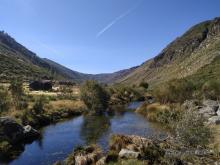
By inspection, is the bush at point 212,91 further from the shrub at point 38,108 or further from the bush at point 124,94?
the shrub at point 38,108

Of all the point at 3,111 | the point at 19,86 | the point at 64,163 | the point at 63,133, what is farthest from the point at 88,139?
the point at 19,86

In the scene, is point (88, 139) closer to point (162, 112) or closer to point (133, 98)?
point (162, 112)

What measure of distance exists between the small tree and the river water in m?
14.1

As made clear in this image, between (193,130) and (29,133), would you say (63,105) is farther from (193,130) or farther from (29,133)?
(193,130)

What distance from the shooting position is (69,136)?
187 feet

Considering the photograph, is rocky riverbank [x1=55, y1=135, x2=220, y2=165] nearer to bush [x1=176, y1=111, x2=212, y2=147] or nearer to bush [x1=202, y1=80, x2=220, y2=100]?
bush [x1=176, y1=111, x2=212, y2=147]

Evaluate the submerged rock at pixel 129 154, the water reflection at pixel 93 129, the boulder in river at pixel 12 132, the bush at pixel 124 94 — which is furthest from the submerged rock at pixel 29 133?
the bush at pixel 124 94

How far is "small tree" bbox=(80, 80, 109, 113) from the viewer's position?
300 ft

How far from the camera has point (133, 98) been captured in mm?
145625

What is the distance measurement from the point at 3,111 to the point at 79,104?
3444 cm

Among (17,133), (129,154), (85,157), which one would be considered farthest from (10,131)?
(129,154)

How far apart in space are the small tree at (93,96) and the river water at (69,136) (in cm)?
1406

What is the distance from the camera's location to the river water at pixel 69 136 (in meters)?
42.5

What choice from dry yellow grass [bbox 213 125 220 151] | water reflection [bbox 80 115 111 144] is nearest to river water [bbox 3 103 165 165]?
water reflection [bbox 80 115 111 144]
